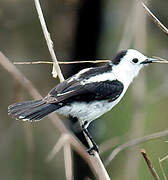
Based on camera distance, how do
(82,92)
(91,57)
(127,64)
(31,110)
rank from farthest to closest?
(91,57) < (127,64) < (82,92) < (31,110)

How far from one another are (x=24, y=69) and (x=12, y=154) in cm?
114

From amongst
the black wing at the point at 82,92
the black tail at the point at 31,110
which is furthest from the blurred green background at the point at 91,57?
the black tail at the point at 31,110

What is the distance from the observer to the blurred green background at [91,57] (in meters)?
3.68

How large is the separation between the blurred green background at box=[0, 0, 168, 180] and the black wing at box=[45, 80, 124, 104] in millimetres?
256

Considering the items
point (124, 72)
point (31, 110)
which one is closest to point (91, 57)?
point (124, 72)

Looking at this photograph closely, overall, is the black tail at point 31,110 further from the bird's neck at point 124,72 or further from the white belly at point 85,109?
the bird's neck at point 124,72

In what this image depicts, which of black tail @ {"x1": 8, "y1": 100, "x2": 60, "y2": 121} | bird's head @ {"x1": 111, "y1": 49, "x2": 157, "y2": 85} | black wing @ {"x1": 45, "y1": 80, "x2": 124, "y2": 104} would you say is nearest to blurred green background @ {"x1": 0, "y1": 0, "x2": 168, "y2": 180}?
bird's head @ {"x1": 111, "y1": 49, "x2": 157, "y2": 85}

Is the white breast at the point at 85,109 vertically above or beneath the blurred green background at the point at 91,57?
beneath

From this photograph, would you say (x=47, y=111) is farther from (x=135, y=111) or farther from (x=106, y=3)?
(x=106, y=3)

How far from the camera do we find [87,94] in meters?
3.17

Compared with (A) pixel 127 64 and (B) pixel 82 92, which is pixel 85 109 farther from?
(A) pixel 127 64

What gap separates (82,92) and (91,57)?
1660mm

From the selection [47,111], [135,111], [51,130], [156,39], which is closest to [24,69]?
[51,130]

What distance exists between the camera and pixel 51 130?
6.60 meters
